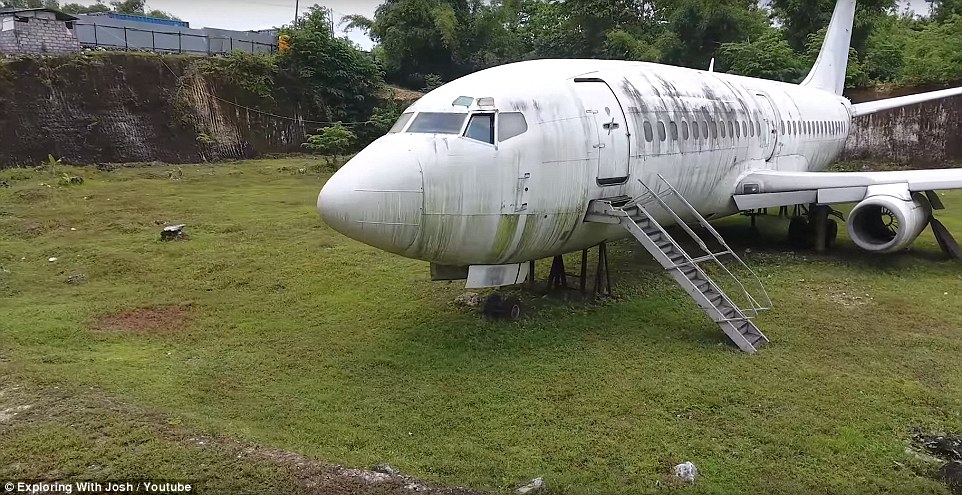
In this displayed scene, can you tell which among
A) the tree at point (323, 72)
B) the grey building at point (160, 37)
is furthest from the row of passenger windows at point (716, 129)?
the grey building at point (160, 37)

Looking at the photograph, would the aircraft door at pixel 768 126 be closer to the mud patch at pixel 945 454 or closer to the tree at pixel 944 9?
the mud patch at pixel 945 454

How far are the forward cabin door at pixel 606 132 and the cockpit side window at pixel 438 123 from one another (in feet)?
7.02

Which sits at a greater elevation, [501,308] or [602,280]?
[602,280]

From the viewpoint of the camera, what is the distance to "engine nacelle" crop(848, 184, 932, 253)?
14.4 m

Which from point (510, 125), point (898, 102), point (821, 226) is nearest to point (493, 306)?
point (510, 125)

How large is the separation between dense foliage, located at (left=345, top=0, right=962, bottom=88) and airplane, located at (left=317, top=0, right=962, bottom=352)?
23017 mm

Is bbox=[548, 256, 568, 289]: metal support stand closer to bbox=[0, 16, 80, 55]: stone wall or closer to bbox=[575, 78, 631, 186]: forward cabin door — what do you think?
bbox=[575, 78, 631, 186]: forward cabin door

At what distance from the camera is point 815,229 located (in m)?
17.1

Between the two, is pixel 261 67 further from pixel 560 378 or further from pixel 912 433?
pixel 912 433

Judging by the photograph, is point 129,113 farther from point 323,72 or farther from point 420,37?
point 420,37

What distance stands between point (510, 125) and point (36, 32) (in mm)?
31245

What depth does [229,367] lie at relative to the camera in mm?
9820

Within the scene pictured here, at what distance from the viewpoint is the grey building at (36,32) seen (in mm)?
31297

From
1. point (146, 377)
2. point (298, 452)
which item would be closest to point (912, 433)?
point (298, 452)
